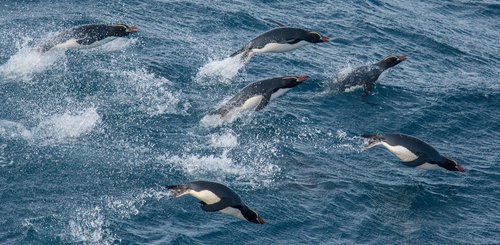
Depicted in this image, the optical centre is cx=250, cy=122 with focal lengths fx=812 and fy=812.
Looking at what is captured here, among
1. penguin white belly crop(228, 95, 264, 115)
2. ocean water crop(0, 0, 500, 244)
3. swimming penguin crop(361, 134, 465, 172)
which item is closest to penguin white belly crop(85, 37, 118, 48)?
ocean water crop(0, 0, 500, 244)

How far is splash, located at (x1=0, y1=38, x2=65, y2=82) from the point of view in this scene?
88.2ft

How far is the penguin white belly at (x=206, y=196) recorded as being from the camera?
64.0ft

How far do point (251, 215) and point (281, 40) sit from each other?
31.8 ft

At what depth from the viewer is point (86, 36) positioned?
89.9 feet

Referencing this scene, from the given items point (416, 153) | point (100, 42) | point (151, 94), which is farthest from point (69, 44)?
point (416, 153)

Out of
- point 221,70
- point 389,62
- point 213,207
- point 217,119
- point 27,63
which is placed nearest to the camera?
point 213,207

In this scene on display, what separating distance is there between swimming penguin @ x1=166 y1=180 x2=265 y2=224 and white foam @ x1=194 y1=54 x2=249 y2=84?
877 centimetres

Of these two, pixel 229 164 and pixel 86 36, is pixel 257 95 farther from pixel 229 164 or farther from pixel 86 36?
pixel 86 36

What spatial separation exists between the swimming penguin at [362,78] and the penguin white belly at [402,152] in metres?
5.16

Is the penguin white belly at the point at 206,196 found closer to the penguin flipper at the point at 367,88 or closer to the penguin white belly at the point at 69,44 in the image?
the penguin white belly at the point at 69,44

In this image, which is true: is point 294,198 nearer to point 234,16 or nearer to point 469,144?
point 469,144

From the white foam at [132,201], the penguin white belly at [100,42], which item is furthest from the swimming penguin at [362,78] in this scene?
the white foam at [132,201]

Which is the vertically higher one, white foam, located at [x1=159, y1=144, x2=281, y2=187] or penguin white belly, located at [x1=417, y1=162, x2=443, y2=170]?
penguin white belly, located at [x1=417, y1=162, x2=443, y2=170]

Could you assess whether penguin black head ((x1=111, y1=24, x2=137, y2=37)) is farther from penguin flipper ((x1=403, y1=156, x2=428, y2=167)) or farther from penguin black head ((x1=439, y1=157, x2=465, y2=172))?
penguin black head ((x1=439, y1=157, x2=465, y2=172))
